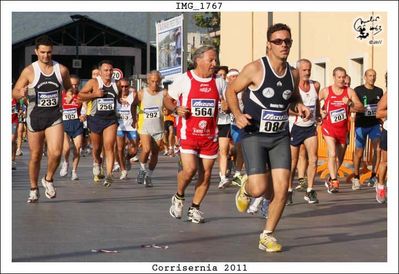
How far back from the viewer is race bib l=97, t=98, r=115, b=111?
60.0 ft

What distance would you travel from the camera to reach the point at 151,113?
18.9m

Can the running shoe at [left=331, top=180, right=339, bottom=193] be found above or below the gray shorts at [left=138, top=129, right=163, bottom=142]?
below

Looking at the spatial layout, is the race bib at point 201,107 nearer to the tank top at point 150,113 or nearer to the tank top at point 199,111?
the tank top at point 199,111

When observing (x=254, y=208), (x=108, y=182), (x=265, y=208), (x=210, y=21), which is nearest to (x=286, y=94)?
(x=265, y=208)

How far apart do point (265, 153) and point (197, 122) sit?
7.31 feet

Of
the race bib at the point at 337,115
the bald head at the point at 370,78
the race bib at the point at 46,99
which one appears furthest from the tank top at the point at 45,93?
the bald head at the point at 370,78

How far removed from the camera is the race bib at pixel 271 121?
10.4m

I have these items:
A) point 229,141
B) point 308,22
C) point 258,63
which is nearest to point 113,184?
point 229,141

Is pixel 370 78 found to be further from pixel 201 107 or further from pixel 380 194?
pixel 201 107

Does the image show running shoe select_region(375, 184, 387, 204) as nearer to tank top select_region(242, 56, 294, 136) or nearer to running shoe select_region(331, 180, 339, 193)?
running shoe select_region(331, 180, 339, 193)

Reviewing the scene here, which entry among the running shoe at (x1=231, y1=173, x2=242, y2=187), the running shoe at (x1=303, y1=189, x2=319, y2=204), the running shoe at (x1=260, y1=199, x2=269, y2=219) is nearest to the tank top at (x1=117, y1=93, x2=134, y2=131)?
the running shoe at (x1=231, y1=173, x2=242, y2=187)

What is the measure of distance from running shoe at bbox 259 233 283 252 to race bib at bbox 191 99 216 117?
8.98 ft

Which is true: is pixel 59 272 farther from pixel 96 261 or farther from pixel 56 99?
pixel 56 99

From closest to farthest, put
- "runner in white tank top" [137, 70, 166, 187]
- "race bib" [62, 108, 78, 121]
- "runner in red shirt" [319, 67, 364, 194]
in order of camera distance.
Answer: "runner in red shirt" [319, 67, 364, 194]
"runner in white tank top" [137, 70, 166, 187]
"race bib" [62, 108, 78, 121]
